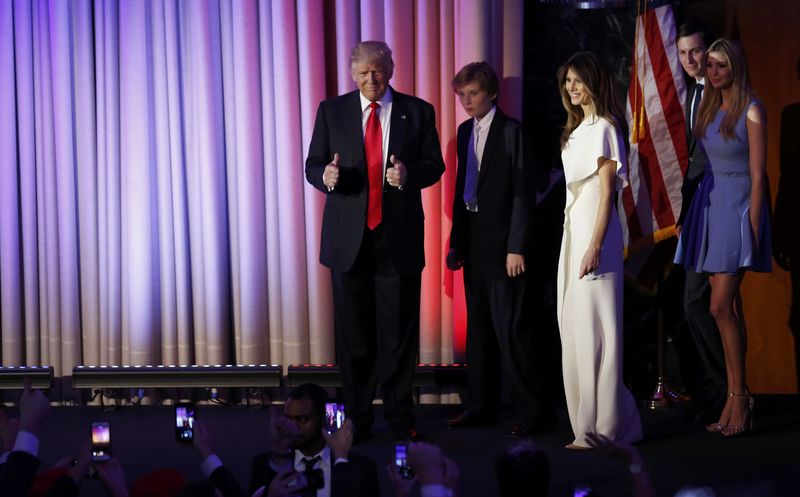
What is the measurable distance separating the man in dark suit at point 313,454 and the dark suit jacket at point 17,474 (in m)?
0.55

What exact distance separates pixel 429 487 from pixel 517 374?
2644 mm

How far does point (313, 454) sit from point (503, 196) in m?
2.09

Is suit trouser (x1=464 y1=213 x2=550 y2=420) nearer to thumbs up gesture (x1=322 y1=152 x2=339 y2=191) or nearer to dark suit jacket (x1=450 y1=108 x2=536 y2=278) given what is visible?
dark suit jacket (x1=450 y1=108 x2=536 y2=278)

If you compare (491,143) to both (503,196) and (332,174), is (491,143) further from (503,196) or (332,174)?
(332,174)

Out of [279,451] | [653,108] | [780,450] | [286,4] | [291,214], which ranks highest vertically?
[286,4]

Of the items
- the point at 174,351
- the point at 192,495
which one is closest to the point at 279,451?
the point at 192,495

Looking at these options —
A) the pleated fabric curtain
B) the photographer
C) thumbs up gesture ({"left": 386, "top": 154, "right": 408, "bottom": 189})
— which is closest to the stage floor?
the pleated fabric curtain

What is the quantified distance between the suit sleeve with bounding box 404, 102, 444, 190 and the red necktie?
12 cm

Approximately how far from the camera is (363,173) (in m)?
4.90

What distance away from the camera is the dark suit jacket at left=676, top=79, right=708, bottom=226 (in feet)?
16.6

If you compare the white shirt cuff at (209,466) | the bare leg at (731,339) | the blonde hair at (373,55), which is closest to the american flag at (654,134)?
the bare leg at (731,339)

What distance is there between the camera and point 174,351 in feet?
19.4

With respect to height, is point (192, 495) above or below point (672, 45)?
below

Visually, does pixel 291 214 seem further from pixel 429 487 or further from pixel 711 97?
pixel 429 487
